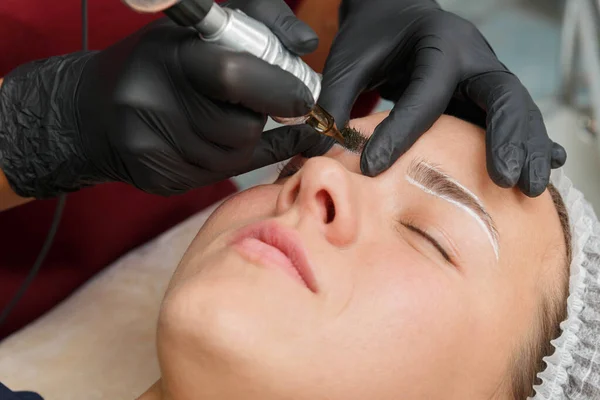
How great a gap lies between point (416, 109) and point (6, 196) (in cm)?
81

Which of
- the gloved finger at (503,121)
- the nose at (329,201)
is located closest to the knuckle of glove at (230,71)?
the nose at (329,201)

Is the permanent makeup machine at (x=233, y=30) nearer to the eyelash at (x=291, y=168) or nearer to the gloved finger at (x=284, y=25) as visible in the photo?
the gloved finger at (x=284, y=25)

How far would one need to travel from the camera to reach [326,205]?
2.75 feet

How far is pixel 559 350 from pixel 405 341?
0.28 m

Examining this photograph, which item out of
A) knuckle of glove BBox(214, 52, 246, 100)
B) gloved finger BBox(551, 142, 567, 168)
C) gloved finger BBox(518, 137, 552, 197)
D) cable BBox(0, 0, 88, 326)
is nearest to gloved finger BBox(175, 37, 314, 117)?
knuckle of glove BBox(214, 52, 246, 100)

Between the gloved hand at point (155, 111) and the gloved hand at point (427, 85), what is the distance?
6.4 inches

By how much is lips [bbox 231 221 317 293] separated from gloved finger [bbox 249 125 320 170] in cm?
20

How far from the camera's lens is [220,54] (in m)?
0.73

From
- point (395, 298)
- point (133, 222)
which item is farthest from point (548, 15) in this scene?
point (395, 298)

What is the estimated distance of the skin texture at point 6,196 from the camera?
1052mm

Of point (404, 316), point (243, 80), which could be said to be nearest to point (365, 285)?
point (404, 316)

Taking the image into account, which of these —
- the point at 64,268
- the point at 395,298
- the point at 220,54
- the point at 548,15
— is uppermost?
the point at 220,54

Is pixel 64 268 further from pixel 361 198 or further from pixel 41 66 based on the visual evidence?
pixel 361 198

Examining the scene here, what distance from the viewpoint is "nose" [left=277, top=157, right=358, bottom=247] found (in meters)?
0.80
